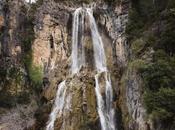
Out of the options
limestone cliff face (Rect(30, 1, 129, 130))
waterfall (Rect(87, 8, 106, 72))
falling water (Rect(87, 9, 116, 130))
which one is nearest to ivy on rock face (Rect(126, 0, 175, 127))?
limestone cliff face (Rect(30, 1, 129, 130))

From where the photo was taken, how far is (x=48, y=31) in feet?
118

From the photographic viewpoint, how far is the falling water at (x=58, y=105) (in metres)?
26.5

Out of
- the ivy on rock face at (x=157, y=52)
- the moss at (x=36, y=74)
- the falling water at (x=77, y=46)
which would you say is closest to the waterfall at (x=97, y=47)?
the falling water at (x=77, y=46)

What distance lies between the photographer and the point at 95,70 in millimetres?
31672

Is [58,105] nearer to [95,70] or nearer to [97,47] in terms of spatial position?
[95,70]

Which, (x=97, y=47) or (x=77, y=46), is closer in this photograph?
(x=97, y=47)

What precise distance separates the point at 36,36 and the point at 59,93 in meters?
9.11

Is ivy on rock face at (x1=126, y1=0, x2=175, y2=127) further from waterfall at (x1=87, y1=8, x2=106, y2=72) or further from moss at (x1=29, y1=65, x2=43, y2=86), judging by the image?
moss at (x1=29, y1=65, x2=43, y2=86)

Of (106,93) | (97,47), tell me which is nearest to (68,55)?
(97,47)

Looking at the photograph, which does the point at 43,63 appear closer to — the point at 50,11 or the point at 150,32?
the point at 50,11

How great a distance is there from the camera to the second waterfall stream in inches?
1046

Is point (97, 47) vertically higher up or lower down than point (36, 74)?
higher up

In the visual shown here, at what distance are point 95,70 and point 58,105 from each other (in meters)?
5.59

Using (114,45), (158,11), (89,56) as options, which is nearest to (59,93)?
(89,56)
